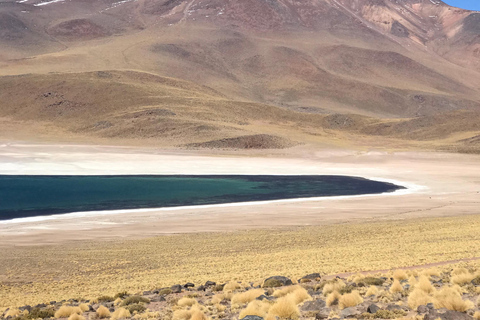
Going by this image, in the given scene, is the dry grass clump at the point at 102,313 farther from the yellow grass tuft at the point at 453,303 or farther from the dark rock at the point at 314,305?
the yellow grass tuft at the point at 453,303

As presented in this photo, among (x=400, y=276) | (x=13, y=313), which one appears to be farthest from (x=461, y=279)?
(x=13, y=313)

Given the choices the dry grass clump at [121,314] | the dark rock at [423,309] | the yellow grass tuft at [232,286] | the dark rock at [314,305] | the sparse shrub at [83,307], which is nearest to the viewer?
the dark rock at [423,309]

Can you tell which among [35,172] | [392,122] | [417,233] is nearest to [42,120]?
[35,172]

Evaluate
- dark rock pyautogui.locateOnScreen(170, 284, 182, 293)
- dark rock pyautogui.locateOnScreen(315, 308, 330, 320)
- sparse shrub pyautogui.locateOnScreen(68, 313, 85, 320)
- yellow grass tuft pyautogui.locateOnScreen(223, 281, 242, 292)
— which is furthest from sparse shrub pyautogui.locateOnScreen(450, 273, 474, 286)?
sparse shrub pyautogui.locateOnScreen(68, 313, 85, 320)

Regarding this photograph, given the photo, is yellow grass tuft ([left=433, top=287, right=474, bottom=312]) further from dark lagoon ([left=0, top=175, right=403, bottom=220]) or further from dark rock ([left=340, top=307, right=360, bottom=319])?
dark lagoon ([left=0, top=175, right=403, bottom=220])

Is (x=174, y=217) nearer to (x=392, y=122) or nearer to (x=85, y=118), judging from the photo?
(x=85, y=118)

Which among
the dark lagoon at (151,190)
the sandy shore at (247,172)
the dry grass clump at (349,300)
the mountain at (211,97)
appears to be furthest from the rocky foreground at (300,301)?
Result: the mountain at (211,97)

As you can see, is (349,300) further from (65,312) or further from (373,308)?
(65,312)

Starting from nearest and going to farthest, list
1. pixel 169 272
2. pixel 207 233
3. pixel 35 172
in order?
pixel 169 272 → pixel 207 233 → pixel 35 172
